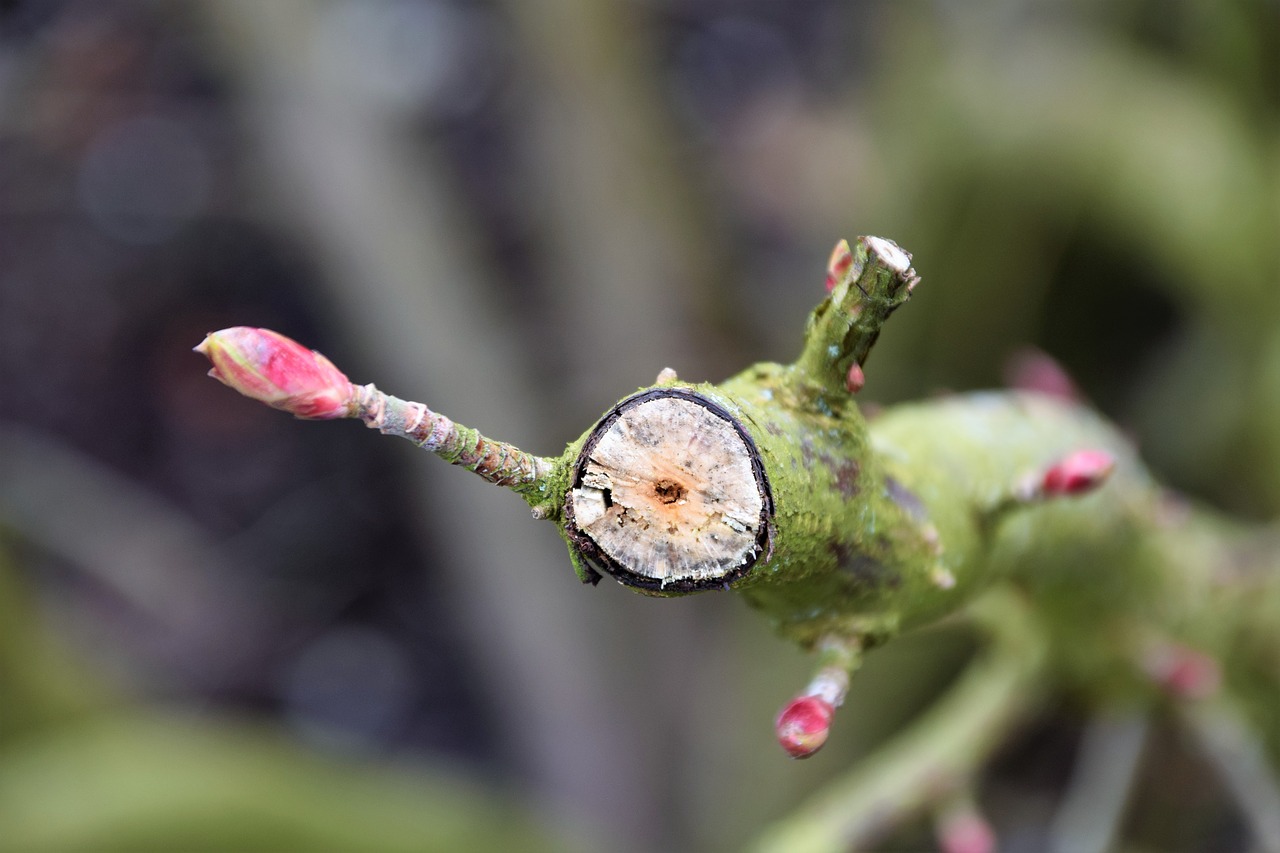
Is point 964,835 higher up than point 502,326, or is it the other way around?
point 502,326

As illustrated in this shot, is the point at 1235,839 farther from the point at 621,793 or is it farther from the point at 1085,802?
the point at 621,793

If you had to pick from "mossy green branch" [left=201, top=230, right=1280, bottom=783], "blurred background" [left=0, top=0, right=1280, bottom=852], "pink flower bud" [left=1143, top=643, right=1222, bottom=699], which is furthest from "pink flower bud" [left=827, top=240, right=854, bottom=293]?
"blurred background" [left=0, top=0, right=1280, bottom=852]

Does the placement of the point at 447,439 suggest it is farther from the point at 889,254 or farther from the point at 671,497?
the point at 889,254

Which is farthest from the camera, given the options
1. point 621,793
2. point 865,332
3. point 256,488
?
point 256,488

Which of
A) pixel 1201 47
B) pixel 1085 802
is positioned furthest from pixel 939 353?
pixel 1085 802

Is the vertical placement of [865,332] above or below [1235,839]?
below

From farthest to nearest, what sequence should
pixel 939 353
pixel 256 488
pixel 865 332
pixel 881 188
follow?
pixel 256 488, pixel 881 188, pixel 939 353, pixel 865 332

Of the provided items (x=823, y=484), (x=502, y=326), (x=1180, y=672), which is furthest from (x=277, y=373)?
(x=502, y=326)

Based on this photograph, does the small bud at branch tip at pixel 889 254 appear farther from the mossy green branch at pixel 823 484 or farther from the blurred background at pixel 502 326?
the blurred background at pixel 502 326
